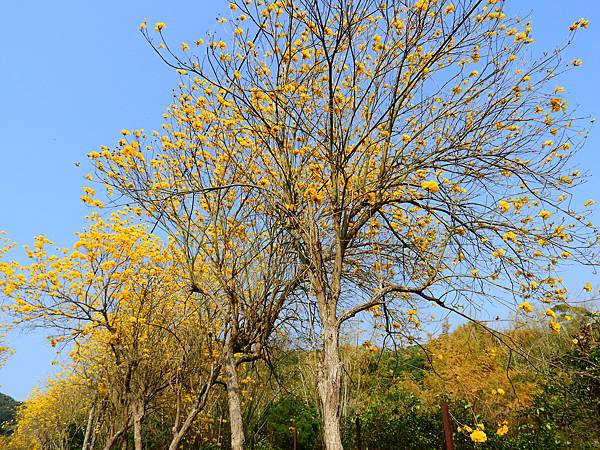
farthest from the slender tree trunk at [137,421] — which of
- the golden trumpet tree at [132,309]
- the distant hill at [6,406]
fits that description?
the distant hill at [6,406]

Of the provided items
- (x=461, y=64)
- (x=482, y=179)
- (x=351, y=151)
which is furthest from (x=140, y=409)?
(x=461, y=64)

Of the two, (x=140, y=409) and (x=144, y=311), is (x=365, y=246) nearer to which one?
(x=144, y=311)

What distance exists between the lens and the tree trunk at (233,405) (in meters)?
5.64

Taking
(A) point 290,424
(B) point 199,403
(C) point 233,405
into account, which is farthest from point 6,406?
(C) point 233,405

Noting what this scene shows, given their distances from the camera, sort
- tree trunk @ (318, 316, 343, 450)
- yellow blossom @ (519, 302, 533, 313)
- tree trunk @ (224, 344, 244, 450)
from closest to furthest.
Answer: yellow blossom @ (519, 302, 533, 313) → tree trunk @ (318, 316, 343, 450) → tree trunk @ (224, 344, 244, 450)

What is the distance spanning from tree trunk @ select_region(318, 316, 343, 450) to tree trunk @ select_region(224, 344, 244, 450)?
8.23ft

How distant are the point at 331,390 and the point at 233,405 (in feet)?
9.26

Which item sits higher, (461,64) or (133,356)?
(461,64)

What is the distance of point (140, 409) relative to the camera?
805 centimetres

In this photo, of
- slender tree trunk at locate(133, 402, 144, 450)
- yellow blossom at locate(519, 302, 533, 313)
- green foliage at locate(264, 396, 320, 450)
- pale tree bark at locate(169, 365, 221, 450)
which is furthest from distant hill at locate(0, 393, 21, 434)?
yellow blossom at locate(519, 302, 533, 313)

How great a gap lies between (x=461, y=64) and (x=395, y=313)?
8.53 feet

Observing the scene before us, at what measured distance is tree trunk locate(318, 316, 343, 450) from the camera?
3.44m

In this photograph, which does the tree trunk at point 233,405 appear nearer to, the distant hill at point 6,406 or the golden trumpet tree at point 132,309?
the golden trumpet tree at point 132,309

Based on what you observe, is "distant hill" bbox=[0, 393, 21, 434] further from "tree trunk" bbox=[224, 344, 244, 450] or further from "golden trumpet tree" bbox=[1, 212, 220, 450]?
"tree trunk" bbox=[224, 344, 244, 450]
